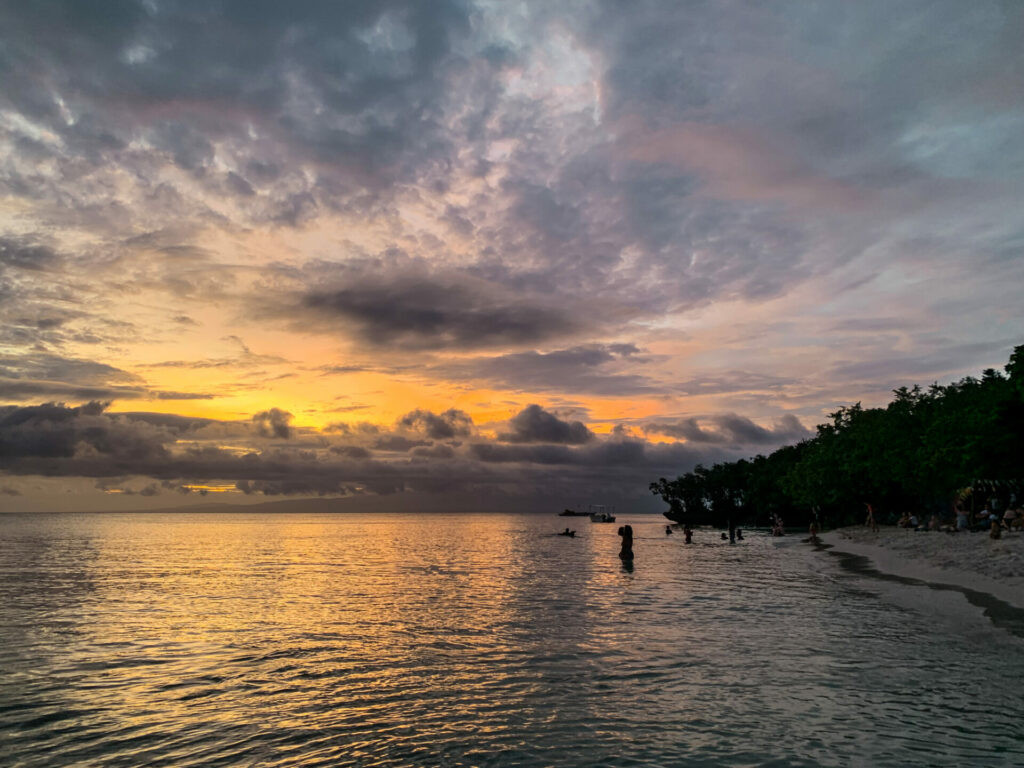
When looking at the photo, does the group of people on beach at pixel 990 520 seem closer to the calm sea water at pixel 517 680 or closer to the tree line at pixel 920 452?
the tree line at pixel 920 452

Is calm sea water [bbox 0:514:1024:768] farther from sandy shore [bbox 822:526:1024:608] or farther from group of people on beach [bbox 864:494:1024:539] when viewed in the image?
group of people on beach [bbox 864:494:1024:539]

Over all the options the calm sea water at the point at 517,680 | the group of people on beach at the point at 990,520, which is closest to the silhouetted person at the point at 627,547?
the calm sea water at the point at 517,680

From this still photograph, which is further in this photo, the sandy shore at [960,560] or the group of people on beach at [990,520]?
the group of people on beach at [990,520]

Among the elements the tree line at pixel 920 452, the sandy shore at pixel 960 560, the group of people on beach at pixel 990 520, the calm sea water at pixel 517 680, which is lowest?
the calm sea water at pixel 517 680

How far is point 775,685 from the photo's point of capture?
56.4 feet

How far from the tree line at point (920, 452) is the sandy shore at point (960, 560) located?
24.2 ft

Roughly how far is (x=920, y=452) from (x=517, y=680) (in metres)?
69.5

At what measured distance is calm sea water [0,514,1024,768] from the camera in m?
13.0

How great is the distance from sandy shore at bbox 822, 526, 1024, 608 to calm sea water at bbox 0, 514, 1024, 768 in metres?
2.85

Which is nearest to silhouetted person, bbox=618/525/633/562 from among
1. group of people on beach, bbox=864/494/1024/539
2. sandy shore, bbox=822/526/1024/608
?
sandy shore, bbox=822/526/1024/608

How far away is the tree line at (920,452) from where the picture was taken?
5547 centimetres

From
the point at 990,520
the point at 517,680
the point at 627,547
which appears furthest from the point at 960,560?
the point at 517,680

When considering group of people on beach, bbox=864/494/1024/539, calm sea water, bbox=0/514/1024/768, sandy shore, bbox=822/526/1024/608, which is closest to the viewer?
calm sea water, bbox=0/514/1024/768

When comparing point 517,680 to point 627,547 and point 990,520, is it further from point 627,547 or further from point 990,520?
point 990,520
